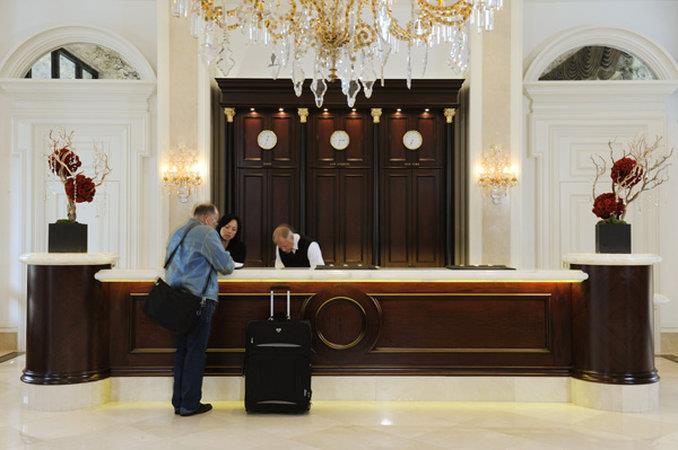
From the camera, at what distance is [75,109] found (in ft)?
→ 26.6

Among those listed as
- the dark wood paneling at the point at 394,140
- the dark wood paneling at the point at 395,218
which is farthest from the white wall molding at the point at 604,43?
the dark wood paneling at the point at 395,218

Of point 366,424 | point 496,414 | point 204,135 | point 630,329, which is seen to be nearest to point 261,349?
point 366,424

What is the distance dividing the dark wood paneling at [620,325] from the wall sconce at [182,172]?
4496mm

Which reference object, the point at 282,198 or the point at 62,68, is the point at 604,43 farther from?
the point at 62,68

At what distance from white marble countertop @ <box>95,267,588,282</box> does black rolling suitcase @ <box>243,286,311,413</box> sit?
0.47m

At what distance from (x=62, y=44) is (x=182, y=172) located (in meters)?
2.39

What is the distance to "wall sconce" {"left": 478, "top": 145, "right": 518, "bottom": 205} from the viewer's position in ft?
25.0

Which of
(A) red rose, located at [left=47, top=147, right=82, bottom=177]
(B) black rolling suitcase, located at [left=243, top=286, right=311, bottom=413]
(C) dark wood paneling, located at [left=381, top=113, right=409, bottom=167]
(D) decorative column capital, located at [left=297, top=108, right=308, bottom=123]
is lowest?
(B) black rolling suitcase, located at [left=243, top=286, right=311, bottom=413]

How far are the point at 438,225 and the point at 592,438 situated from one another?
4139mm

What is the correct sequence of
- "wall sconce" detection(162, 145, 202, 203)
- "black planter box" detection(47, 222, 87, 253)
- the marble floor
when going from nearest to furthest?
the marble floor, "black planter box" detection(47, 222, 87, 253), "wall sconce" detection(162, 145, 202, 203)

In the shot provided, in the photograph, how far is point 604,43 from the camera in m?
8.20

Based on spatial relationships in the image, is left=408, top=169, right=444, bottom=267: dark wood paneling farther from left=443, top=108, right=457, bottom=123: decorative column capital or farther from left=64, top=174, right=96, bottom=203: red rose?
left=64, top=174, right=96, bottom=203: red rose

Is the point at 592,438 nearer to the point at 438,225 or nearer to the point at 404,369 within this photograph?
the point at 404,369

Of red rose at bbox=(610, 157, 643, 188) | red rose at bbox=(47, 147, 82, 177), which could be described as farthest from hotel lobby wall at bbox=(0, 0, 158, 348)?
red rose at bbox=(610, 157, 643, 188)
